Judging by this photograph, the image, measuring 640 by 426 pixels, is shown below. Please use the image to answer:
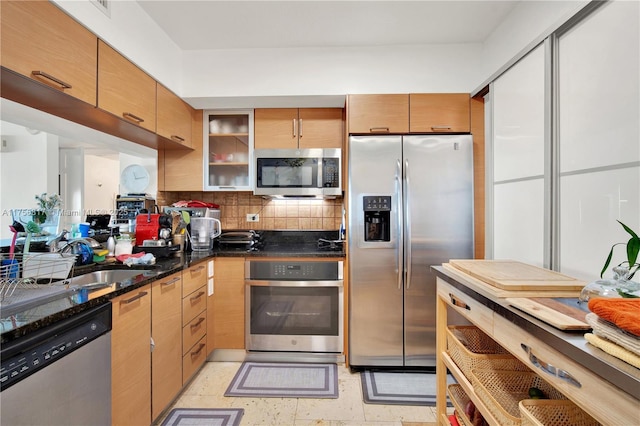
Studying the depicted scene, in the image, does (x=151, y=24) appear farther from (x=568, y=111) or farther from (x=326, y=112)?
(x=568, y=111)

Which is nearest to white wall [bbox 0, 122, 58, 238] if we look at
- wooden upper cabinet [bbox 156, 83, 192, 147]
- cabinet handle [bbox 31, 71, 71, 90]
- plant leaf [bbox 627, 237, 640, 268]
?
cabinet handle [bbox 31, 71, 71, 90]

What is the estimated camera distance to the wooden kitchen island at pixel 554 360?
1.84ft

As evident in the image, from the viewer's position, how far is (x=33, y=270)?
1242mm

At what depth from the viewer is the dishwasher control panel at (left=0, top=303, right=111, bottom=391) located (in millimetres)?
838

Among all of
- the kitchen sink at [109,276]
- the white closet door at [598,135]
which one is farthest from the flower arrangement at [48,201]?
the white closet door at [598,135]

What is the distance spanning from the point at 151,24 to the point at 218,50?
0.51 metres

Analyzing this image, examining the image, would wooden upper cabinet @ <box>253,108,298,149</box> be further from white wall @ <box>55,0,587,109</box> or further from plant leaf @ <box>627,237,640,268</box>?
plant leaf @ <box>627,237,640,268</box>

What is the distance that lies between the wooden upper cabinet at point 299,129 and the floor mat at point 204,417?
6.55ft

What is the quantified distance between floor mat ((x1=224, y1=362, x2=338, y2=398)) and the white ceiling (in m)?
2.58

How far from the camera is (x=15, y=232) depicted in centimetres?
141

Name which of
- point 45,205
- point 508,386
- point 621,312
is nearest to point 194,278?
point 45,205

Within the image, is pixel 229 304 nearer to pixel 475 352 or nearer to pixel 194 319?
pixel 194 319

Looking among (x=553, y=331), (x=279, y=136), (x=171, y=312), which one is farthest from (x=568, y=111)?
(x=171, y=312)

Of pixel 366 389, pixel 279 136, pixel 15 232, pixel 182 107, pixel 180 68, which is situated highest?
pixel 180 68
